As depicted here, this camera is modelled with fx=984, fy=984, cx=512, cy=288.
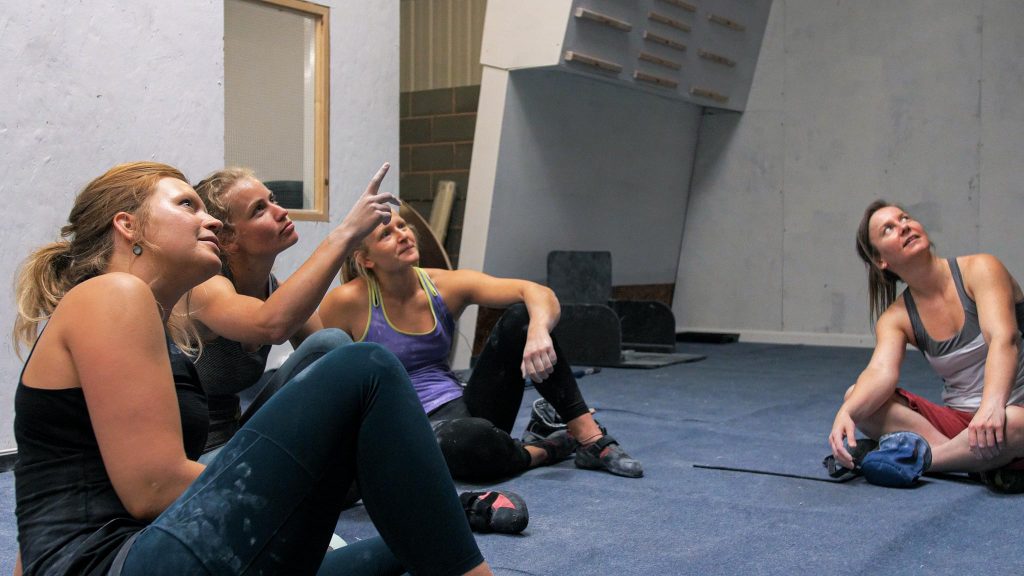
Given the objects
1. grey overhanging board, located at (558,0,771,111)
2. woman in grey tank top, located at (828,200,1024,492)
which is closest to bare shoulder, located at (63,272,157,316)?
woman in grey tank top, located at (828,200,1024,492)

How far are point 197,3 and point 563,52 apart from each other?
206cm

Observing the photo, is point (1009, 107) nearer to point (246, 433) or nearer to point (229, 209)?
point (229, 209)

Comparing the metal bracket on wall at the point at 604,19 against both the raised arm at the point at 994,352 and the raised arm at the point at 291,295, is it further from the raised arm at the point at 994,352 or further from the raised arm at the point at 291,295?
the raised arm at the point at 291,295

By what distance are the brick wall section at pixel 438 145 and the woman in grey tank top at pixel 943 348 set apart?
3.68 m

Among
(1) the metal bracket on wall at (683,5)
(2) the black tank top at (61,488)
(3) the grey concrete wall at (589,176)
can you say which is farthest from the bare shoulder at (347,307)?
(1) the metal bracket on wall at (683,5)

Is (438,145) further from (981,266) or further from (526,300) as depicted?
(981,266)

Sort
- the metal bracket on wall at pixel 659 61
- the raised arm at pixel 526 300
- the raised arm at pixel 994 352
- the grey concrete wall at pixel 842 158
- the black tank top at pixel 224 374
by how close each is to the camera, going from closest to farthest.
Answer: the black tank top at pixel 224 374 < the raised arm at pixel 994 352 < the raised arm at pixel 526 300 < the metal bracket on wall at pixel 659 61 < the grey concrete wall at pixel 842 158

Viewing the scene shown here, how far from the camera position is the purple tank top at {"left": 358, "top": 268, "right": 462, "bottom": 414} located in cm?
258

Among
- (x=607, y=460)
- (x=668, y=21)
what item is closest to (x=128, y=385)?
(x=607, y=460)

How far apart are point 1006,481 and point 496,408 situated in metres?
1.29

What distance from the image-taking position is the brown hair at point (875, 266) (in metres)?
2.68

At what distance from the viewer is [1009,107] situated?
5.79 m

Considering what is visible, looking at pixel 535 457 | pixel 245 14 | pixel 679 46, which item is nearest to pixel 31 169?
pixel 245 14

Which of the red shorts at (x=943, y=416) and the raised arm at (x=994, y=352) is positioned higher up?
the raised arm at (x=994, y=352)
